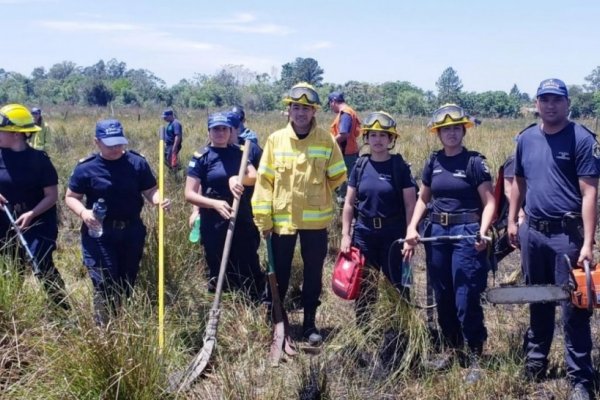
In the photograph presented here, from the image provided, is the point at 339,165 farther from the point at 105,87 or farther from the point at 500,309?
the point at 105,87

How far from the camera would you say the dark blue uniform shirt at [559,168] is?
3.82 metres

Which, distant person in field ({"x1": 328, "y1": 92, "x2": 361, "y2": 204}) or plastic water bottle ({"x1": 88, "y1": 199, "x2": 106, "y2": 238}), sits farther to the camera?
distant person in field ({"x1": 328, "y1": 92, "x2": 361, "y2": 204})

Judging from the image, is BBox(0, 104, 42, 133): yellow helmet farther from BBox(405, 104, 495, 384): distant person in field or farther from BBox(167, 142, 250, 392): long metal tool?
BBox(405, 104, 495, 384): distant person in field

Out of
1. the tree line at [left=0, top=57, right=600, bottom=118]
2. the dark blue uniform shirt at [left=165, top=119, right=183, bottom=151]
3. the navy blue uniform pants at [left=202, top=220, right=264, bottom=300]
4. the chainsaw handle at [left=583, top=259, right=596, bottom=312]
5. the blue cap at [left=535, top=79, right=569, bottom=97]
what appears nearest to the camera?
the chainsaw handle at [left=583, top=259, right=596, bottom=312]

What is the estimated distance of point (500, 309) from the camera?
5570 millimetres

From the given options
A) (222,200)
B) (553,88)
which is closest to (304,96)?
(222,200)

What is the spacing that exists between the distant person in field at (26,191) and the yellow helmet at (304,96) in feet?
6.56

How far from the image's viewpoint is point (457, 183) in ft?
14.2

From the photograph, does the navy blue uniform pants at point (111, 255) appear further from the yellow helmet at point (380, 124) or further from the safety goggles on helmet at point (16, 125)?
the yellow helmet at point (380, 124)

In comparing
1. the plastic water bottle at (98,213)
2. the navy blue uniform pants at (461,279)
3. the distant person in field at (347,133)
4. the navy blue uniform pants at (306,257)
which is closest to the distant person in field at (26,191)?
the plastic water bottle at (98,213)

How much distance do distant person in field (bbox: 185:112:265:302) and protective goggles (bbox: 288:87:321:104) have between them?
773mm

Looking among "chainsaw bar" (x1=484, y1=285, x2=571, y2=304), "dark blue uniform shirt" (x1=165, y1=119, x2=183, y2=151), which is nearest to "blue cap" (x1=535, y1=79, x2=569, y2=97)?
"chainsaw bar" (x1=484, y1=285, x2=571, y2=304)

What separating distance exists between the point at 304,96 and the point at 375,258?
130 centimetres

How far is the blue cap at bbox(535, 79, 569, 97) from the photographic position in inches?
154
